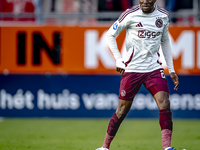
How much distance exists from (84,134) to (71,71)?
2834mm

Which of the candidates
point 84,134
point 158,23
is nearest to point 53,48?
point 84,134

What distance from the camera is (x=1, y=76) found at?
9898 mm

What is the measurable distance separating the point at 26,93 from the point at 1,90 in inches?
26.6

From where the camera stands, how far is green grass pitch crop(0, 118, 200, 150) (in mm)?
6098

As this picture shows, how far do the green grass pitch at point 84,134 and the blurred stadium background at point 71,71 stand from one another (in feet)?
1.09

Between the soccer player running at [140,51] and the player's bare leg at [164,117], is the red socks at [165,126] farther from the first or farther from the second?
the soccer player running at [140,51]

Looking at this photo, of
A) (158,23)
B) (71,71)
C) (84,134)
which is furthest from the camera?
(71,71)

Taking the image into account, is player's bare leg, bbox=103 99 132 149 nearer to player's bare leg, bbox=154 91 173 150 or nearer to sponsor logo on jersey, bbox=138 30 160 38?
player's bare leg, bbox=154 91 173 150

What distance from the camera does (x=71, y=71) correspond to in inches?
392

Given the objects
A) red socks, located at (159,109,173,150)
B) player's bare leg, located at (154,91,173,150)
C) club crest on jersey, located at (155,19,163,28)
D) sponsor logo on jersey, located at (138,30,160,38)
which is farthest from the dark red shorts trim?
club crest on jersey, located at (155,19,163,28)

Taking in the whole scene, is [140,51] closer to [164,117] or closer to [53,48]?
[164,117]

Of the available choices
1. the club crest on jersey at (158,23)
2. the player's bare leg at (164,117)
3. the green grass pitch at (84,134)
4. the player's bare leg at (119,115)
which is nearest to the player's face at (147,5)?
the club crest on jersey at (158,23)

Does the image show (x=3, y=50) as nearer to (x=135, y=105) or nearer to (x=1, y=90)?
(x=1, y=90)

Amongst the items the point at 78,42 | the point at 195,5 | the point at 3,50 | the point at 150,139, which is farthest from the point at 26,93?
the point at 195,5
